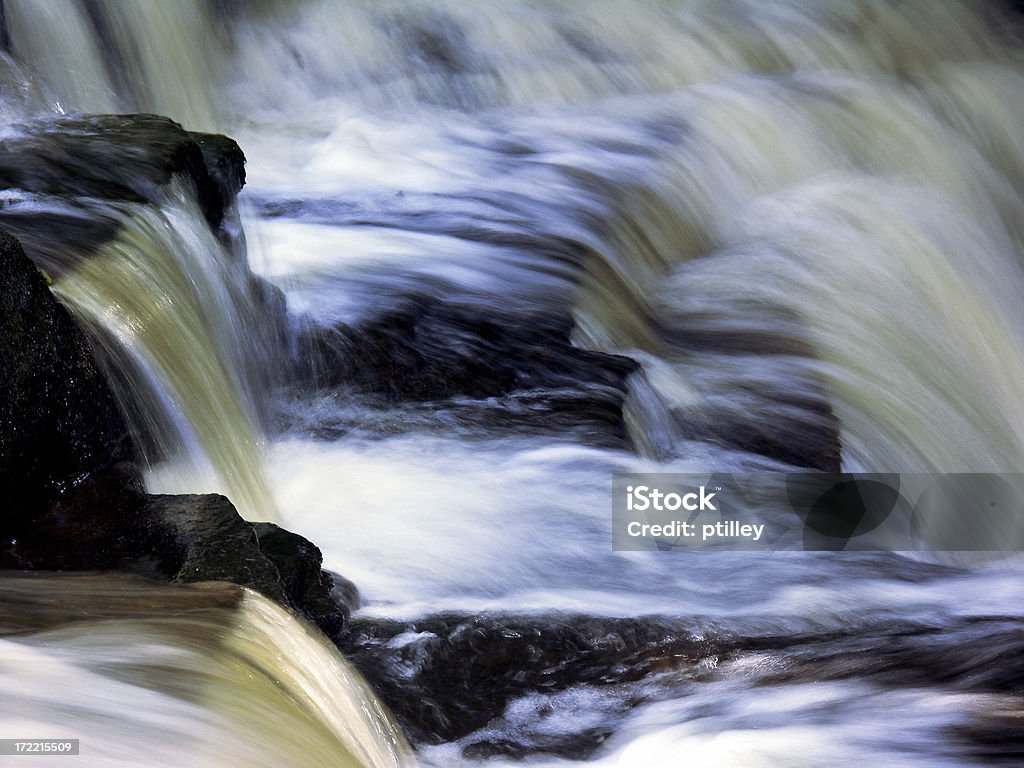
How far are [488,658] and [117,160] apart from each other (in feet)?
7.34

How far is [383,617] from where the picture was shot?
11.7 ft

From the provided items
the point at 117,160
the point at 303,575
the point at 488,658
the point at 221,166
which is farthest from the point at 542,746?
the point at 221,166

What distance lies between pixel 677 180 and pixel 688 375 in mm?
1901

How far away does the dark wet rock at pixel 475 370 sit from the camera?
4719mm

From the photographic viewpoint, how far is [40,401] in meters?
3.13

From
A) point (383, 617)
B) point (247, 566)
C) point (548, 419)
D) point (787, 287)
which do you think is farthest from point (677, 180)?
point (247, 566)

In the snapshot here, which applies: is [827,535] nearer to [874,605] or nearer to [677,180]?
[874,605]

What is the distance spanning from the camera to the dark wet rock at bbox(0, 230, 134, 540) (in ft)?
9.93

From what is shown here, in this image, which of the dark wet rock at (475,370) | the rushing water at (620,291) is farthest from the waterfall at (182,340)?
the dark wet rock at (475,370)

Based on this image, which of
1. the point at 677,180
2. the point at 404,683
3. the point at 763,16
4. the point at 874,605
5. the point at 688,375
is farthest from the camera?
the point at 763,16

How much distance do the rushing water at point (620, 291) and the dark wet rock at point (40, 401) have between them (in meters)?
0.36

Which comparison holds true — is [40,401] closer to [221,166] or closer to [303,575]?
[303,575]

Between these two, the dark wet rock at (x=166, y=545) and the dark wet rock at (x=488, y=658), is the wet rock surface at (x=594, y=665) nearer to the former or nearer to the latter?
the dark wet rock at (x=488, y=658)

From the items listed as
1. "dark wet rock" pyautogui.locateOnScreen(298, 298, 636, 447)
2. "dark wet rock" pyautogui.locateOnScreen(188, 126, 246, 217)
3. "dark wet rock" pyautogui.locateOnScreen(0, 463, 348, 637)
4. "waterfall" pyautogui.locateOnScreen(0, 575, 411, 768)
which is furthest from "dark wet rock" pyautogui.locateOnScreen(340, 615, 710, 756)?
"dark wet rock" pyautogui.locateOnScreen(188, 126, 246, 217)
